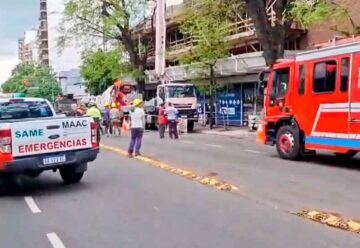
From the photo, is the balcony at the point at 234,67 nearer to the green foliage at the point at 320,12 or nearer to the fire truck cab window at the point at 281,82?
the green foliage at the point at 320,12

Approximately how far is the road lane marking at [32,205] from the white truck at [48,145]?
0.53 meters

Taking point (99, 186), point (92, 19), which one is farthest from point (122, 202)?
point (92, 19)

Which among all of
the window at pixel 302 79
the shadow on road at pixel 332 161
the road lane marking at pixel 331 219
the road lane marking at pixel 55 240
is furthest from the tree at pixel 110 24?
the road lane marking at pixel 55 240

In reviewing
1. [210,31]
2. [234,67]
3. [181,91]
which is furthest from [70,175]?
[234,67]

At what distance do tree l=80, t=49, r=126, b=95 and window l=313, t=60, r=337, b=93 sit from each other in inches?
1283

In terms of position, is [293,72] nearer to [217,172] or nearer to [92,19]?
[217,172]

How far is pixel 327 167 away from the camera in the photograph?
1341 cm

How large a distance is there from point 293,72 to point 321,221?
8005 millimetres

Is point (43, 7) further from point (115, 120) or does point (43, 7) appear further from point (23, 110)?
point (23, 110)

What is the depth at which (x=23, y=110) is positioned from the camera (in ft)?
40.6

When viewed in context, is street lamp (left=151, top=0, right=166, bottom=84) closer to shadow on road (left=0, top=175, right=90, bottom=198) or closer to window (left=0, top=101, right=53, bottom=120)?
window (left=0, top=101, right=53, bottom=120)

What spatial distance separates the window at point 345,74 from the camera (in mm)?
12891

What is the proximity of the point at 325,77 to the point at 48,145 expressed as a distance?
720 centimetres

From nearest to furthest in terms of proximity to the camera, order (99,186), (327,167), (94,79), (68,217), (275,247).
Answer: (275,247), (68,217), (99,186), (327,167), (94,79)
